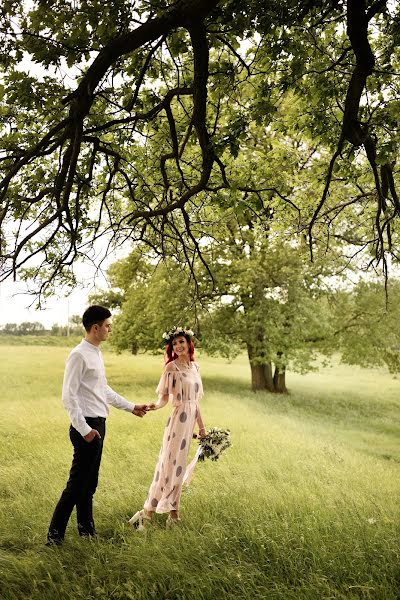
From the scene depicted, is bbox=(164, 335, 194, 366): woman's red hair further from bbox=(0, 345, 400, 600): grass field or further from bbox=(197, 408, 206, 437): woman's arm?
bbox=(0, 345, 400, 600): grass field

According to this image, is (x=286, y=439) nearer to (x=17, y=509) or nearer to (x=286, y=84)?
(x=17, y=509)

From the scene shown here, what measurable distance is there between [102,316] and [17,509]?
3.02 meters

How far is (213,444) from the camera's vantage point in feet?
20.1

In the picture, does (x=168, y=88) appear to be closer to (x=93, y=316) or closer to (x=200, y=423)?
(x=93, y=316)

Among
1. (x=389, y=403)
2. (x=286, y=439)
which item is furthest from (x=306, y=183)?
(x=389, y=403)

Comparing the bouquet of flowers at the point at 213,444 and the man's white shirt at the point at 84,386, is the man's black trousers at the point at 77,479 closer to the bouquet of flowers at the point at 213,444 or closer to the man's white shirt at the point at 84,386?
the man's white shirt at the point at 84,386

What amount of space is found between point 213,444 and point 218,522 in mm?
953

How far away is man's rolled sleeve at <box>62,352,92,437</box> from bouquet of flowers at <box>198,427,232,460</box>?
1844 mm

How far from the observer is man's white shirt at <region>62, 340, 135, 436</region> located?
15.5 ft

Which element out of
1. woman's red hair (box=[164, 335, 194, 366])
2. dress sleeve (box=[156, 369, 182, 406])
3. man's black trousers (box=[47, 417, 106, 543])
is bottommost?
man's black trousers (box=[47, 417, 106, 543])

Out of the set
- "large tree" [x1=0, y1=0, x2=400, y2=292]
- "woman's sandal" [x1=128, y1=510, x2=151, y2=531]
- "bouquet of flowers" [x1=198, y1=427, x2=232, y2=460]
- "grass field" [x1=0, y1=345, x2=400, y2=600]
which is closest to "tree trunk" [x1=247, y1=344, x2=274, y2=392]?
"grass field" [x1=0, y1=345, x2=400, y2=600]

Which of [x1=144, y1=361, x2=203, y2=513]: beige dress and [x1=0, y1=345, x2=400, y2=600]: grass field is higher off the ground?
[x1=144, y1=361, x2=203, y2=513]: beige dress

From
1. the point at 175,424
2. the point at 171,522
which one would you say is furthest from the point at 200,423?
the point at 171,522

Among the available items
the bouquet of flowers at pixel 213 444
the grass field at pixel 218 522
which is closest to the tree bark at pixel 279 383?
the grass field at pixel 218 522
